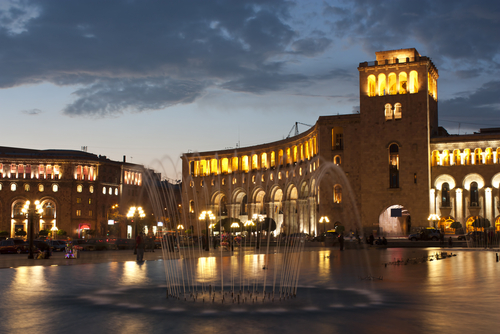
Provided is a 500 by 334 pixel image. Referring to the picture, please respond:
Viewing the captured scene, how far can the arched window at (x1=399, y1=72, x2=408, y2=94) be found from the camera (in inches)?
2174

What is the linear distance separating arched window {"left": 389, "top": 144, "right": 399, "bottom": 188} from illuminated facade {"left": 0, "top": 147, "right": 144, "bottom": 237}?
4397cm

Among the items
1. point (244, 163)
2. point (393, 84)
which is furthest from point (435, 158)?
point (244, 163)

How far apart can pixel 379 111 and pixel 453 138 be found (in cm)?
785

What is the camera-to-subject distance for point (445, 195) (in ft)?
180

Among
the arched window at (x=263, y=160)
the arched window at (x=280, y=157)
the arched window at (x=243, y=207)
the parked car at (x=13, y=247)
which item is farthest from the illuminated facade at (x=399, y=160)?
the parked car at (x=13, y=247)

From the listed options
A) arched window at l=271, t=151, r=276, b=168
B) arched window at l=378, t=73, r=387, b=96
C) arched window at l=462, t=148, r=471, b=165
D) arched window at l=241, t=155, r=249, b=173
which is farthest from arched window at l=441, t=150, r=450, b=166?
arched window at l=241, t=155, r=249, b=173

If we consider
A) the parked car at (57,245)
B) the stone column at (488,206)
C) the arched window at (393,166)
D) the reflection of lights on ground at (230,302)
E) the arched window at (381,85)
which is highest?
the arched window at (381,85)

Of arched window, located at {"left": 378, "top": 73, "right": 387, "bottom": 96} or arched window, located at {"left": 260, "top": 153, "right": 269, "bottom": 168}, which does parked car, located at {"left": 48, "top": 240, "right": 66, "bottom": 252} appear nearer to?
arched window, located at {"left": 378, "top": 73, "right": 387, "bottom": 96}

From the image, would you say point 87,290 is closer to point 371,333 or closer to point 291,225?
point 371,333

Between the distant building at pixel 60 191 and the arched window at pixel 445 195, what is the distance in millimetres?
46333

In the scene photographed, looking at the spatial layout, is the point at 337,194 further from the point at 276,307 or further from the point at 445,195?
the point at 276,307

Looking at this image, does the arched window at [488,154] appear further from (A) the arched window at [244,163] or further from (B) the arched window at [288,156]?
(A) the arched window at [244,163]

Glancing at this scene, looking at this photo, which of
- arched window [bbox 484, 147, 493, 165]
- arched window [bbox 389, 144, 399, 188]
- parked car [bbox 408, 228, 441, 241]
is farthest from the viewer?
arched window [bbox 389, 144, 399, 188]

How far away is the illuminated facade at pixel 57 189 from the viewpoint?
7938 cm
